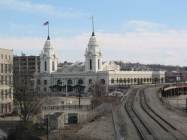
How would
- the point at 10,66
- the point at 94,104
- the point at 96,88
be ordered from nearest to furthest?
the point at 10,66, the point at 94,104, the point at 96,88

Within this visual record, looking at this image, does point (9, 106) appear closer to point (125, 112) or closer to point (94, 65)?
point (125, 112)

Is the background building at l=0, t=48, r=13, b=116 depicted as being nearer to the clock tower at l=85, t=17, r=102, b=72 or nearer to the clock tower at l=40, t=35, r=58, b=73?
the clock tower at l=85, t=17, r=102, b=72

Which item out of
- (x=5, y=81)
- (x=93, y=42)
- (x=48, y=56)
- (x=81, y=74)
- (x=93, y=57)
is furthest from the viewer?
(x=48, y=56)

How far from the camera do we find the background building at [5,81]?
71750 millimetres

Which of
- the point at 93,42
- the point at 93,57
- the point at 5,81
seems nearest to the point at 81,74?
the point at 93,57

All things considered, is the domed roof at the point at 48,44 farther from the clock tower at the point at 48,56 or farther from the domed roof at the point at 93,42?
the domed roof at the point at 93,42

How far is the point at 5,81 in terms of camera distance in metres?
72.4

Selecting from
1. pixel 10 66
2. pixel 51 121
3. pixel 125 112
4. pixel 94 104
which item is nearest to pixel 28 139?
pixel 51 121

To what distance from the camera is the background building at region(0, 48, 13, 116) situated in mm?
71750

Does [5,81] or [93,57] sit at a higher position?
[93,57]

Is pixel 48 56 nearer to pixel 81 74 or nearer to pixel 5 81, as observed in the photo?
pixel 81 74

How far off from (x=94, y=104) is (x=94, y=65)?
87.0 m

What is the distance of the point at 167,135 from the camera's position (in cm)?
5194

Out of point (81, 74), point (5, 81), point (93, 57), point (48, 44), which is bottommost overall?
point (5, 81)
